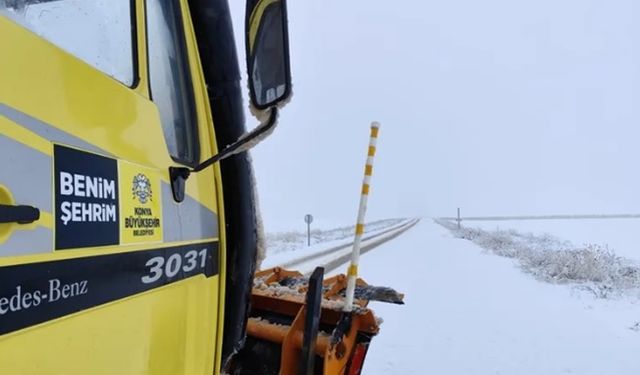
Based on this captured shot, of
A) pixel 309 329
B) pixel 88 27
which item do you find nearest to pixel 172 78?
pixel 88 27

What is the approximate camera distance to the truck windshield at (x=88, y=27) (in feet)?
3.98

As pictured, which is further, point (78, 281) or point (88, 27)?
point (88, 27)

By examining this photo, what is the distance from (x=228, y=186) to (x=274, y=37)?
0.62 meters

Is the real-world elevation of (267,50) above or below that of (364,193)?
above

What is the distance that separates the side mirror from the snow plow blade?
101 centimetres

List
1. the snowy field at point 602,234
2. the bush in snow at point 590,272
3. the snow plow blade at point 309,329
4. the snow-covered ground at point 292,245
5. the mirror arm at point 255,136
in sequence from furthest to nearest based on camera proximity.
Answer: the snowy field at point 602,234 → the snow-covered ground at point 292,245 → the bush in snow at point 590,272 → the snow plow blade at point 309,329 → the mirror arm at point 255,136

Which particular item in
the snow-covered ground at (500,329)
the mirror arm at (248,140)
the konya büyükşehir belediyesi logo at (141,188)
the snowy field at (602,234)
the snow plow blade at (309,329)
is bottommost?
the snowy field at (602,234)

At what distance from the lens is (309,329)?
2158mm

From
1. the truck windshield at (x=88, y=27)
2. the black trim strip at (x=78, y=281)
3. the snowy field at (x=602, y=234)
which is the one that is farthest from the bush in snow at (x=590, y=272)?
the truck windshield at (x=88, y=27)

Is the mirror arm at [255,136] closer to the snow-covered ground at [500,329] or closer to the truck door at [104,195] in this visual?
the truck door at [104,195]

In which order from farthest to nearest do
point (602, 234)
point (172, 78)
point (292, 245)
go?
1. point (602, 234)
2. point (292, 245)
3. point (172, 78)

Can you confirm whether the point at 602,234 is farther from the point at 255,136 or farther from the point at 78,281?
the point at 78,281

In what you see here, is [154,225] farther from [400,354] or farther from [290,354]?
[400,354]

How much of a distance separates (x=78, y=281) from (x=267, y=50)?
771mm
